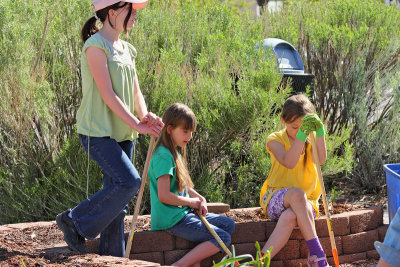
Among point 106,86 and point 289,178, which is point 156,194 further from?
point 289,178

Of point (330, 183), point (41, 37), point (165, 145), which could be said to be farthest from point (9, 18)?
point (330, 183)

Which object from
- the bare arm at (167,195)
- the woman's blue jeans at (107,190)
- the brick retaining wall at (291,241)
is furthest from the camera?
the brick retaining wall at (291,241)

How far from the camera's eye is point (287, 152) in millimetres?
4137

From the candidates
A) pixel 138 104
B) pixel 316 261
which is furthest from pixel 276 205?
pixel 138 104

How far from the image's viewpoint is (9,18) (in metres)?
4.80

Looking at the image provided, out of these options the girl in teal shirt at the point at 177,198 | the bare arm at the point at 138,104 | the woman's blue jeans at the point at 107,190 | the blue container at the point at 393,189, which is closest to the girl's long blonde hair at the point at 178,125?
the girl in teal shirt at the point at 177,198

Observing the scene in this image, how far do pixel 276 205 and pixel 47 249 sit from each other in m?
1.40

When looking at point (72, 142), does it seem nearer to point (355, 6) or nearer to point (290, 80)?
point (290, 80)

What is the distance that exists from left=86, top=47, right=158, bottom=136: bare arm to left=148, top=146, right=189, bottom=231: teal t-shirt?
0.36 metres

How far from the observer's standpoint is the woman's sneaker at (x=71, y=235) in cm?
356

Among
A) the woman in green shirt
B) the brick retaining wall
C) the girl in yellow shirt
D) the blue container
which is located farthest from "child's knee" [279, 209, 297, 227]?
the woman in green shirt

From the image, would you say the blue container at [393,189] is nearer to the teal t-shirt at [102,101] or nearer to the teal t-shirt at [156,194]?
the teal t-shirt at [156,194]

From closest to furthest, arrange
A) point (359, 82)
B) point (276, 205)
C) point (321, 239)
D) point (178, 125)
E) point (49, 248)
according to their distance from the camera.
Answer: point (49, 248) < point (178, 125) < point (276, 205) < point (321, 239) < point (359, 82)

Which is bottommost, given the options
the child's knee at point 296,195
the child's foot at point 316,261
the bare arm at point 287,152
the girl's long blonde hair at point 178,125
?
the child's foot at point 316,261
